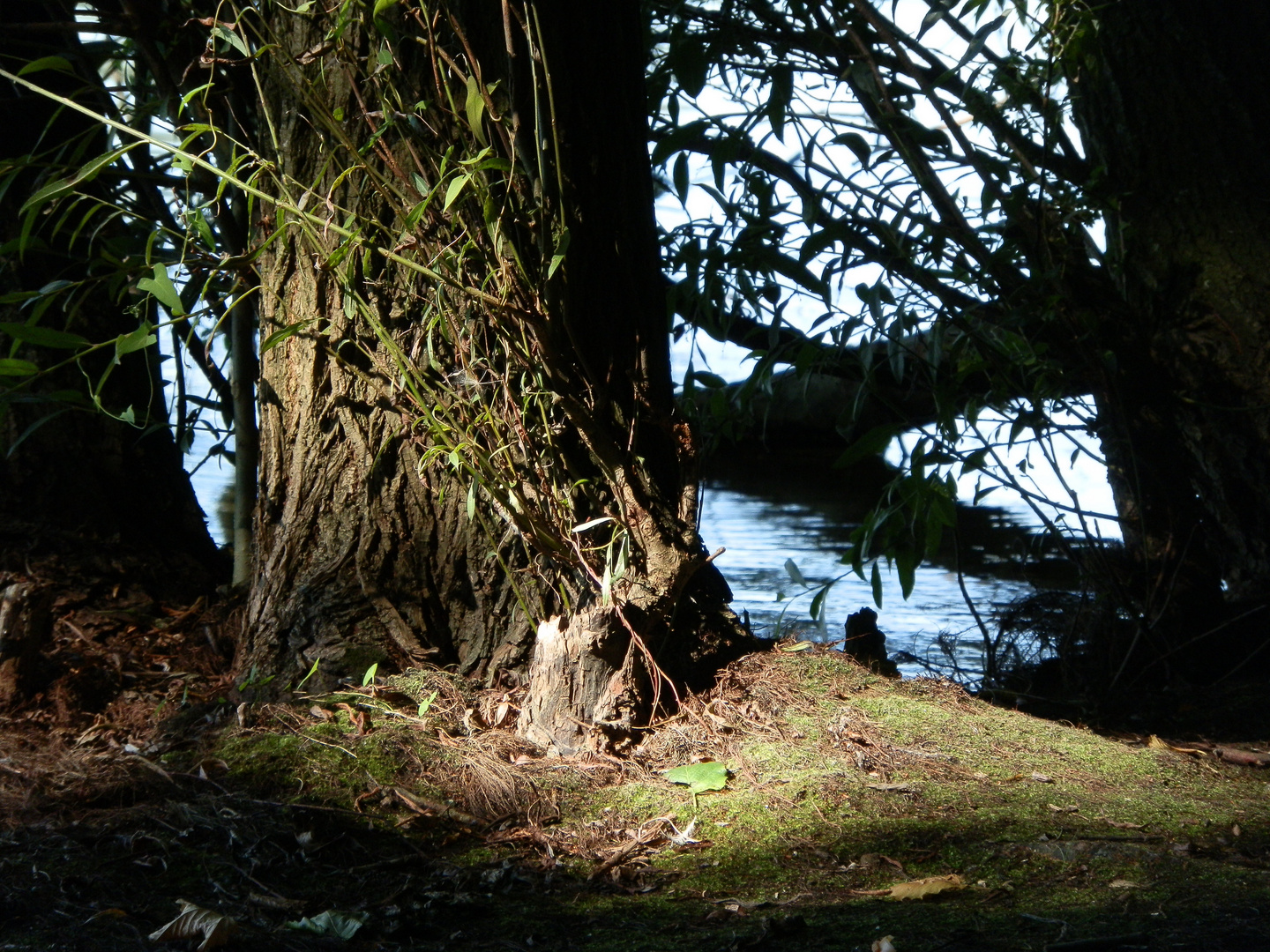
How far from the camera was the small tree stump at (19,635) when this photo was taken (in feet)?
7.38

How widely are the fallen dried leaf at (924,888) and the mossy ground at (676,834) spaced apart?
1 centimetres

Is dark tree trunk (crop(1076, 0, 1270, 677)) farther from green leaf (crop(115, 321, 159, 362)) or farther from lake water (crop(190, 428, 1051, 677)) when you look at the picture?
green leaf (crop(115, 321, 159, 362))

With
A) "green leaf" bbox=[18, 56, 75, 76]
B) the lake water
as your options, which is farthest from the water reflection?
"green leaf" bbox=[18, 56, 75, 76]

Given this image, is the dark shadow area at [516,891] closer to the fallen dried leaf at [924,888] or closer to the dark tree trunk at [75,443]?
the fallen dried leaf at [924,888]

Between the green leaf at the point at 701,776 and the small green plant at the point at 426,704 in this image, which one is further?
the small green plant at the point at 426,704

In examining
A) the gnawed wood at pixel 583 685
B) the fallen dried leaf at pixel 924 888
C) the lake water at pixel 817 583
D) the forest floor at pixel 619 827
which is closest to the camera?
the forest floor at pixel 619 827

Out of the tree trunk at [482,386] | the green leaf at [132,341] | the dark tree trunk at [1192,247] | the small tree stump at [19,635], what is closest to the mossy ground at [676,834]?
the tree trunk at [482,386]

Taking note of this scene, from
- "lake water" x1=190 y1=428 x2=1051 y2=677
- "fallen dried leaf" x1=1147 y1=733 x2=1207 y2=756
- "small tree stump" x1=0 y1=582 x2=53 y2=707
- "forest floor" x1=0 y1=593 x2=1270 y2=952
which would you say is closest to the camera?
"forest floor" x1=0 y1=593 x2=1270 y2=952

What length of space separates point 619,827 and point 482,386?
0.83 metres

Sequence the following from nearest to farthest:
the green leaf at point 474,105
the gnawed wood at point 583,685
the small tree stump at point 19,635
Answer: the green leaf at point 474,105
the gnawed wood at point 583,685
the small tree stump at point 19,635

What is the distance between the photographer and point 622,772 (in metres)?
2.04

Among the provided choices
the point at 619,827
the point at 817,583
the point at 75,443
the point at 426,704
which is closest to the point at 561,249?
the point at 426,704

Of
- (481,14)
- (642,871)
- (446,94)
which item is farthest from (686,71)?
(642,871)

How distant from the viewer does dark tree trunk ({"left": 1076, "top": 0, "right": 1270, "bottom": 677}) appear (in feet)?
9.77
